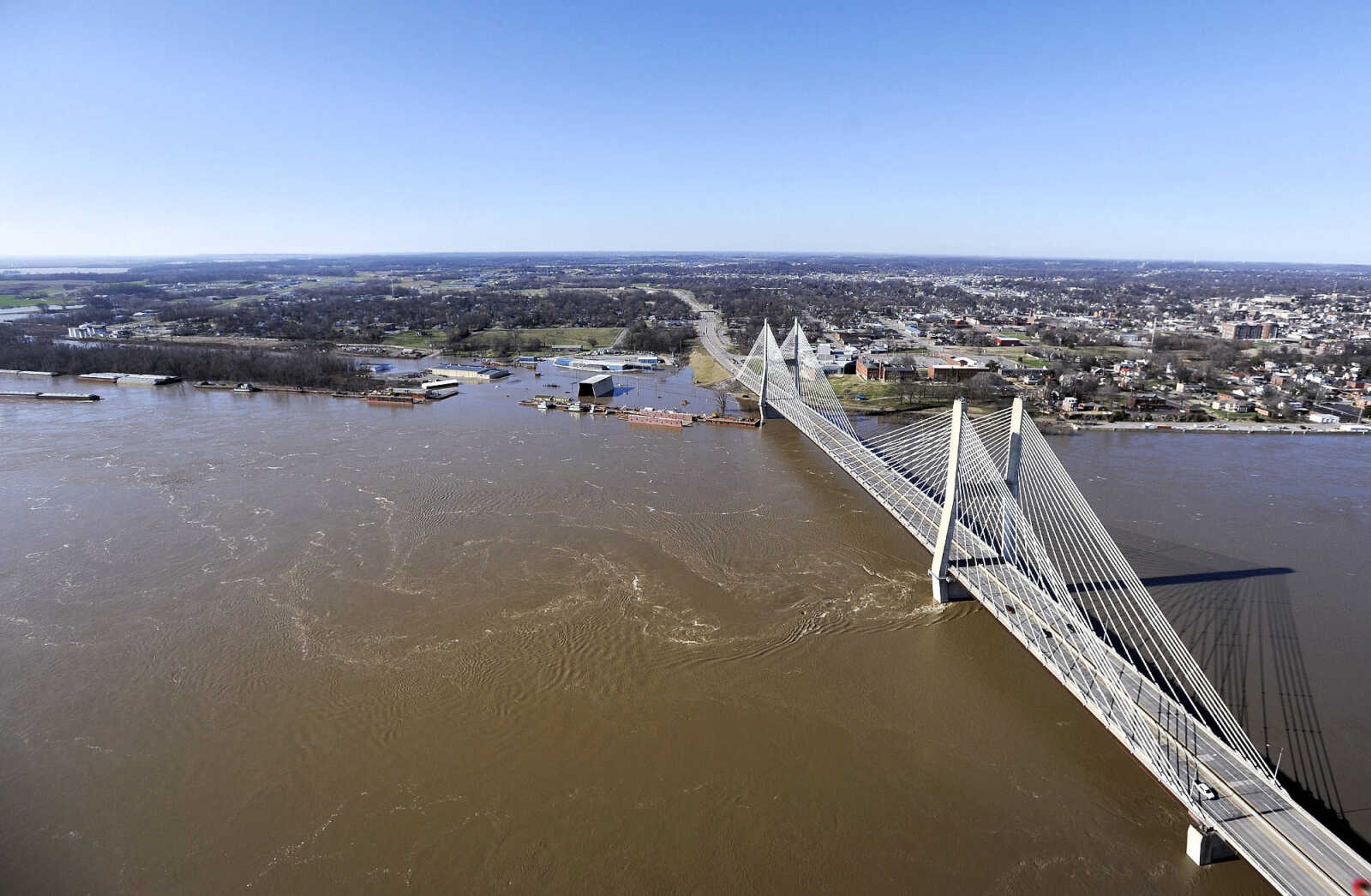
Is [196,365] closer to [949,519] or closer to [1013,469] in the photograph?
[949,519]

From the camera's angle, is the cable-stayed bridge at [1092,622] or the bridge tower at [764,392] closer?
the cable-stayed bridge at [1092,622]

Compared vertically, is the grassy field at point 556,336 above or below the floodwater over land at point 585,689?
above

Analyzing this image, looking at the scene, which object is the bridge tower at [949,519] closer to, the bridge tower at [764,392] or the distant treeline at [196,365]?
the bridge tower at [764,392]

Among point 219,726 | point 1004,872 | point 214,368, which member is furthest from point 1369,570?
point 214,368

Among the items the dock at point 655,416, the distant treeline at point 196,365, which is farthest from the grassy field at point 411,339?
the dock at point 655,416

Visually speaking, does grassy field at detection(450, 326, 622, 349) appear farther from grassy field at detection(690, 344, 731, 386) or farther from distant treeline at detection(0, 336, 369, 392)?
distant treeline at detection(0, 336, 369, 392)

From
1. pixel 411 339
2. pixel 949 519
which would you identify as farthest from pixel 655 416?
pixel 411 339
